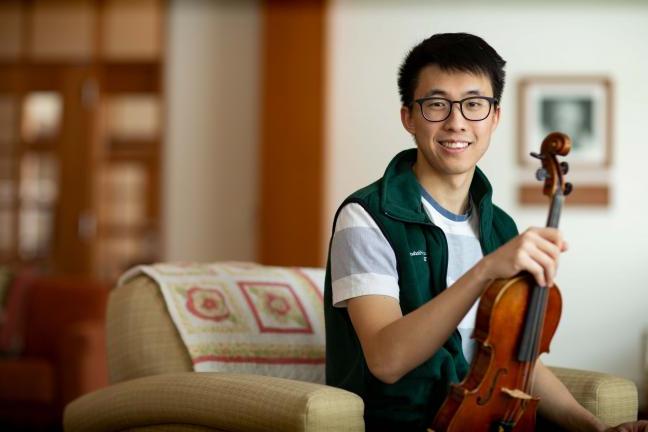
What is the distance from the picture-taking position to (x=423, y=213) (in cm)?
176

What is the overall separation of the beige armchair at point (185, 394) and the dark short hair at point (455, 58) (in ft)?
1.86

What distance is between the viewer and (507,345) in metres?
1.47

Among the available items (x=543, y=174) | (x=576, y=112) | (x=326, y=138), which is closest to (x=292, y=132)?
(x=326, y=138)

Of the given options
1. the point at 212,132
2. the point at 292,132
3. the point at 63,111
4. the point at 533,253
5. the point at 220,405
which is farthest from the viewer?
the point at 63,111

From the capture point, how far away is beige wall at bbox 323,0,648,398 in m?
5.63

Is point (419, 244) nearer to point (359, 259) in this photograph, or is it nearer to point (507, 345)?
point (359, 259)

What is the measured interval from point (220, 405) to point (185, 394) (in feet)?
0.36

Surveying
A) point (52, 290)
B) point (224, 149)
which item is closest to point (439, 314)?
point (52, 290)

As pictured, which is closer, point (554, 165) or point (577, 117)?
point (554, 165)

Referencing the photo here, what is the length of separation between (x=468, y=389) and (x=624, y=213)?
452 centimetres

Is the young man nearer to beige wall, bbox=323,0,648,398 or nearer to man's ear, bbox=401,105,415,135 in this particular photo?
man's ear, bbox=401,105,415,135

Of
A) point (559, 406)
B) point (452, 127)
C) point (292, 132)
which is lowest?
point (559, 406)

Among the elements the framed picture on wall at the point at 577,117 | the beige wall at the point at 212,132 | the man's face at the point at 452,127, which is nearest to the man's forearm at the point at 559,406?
the man's face at the point at 452,127

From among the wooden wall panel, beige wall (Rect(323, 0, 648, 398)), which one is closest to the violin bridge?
beige wall (Rect(323, 0, 648, 398))
